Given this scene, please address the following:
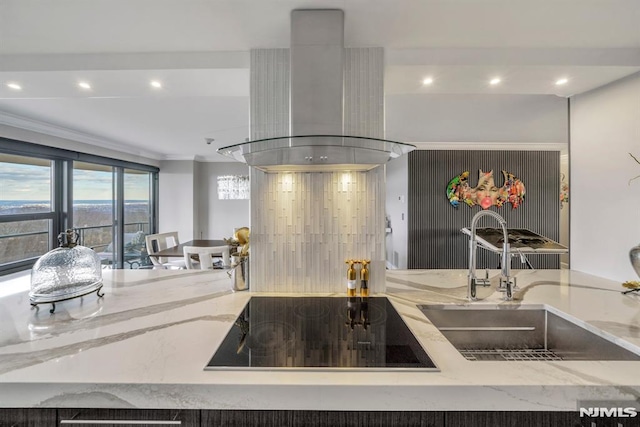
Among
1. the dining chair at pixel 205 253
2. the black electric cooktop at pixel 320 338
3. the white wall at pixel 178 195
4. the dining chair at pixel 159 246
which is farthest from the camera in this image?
the white wall at pixel 178 195

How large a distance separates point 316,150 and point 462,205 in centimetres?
454

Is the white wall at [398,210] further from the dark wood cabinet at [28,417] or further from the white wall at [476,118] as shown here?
the dark wood cabinet at [28,417]

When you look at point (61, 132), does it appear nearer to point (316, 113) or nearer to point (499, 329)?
point (316, 113)

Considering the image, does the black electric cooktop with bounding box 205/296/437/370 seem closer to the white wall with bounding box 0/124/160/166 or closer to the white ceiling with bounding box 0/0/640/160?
the white ceiling with bounding box 0/0/640/160

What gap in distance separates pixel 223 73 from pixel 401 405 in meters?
1.90

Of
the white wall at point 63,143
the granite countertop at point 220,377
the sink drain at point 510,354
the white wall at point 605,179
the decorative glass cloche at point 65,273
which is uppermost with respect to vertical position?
the white wall at point 63,143

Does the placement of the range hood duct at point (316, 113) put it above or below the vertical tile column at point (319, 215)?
above

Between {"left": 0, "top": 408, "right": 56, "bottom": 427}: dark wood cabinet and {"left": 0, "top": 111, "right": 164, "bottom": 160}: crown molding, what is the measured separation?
366 cm

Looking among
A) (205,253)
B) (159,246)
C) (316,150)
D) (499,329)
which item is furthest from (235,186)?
(499,329)

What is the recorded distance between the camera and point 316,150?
3.78ft

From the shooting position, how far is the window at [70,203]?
131 inches

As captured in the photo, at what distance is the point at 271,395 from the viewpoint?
81 centimetres

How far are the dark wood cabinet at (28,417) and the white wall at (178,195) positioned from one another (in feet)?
19.5
